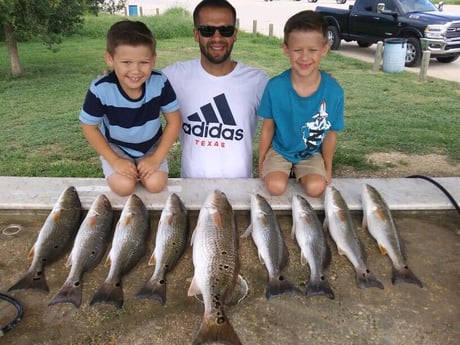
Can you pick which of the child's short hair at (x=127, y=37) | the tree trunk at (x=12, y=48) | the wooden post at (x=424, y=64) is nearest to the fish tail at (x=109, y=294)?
the child's short hair at (x=127, y=37)

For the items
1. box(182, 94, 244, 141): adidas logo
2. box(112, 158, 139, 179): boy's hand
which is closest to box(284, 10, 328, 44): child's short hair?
box(182, 94, 244, 141): adidas logo

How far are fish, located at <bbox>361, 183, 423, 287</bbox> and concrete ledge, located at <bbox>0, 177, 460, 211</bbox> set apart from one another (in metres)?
0.22

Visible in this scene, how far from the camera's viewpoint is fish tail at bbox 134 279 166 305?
101 inches

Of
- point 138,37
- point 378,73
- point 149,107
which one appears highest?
point 138,37

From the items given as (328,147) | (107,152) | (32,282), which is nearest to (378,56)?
(328,147)

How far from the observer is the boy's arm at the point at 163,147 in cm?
374

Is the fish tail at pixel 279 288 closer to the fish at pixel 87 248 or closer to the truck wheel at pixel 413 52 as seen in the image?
the fish at pixel 87 248

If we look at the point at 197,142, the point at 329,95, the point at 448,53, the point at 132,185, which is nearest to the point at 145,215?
the point at 132,185

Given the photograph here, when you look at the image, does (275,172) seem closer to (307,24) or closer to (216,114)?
(216,114)

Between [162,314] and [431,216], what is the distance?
2317 millimetres

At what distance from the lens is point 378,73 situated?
12344mm

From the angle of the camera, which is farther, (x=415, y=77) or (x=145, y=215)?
(x=415, y=77)

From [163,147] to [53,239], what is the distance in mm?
1243

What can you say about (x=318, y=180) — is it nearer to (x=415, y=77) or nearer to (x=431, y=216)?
(x=431, y=216)
